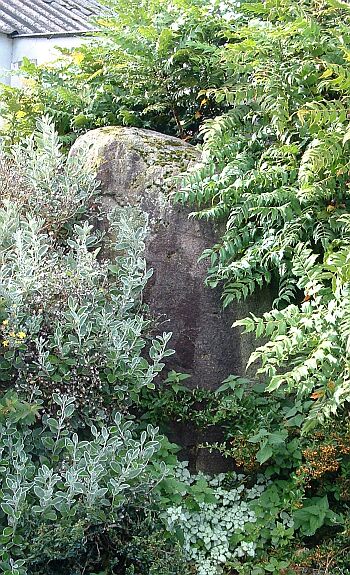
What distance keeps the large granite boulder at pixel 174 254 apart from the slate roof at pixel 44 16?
24.0 ft

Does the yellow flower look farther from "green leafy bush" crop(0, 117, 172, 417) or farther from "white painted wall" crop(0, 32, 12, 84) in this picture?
"white painted wall" crop(0, 32, 12, 84)

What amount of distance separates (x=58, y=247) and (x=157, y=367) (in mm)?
1180

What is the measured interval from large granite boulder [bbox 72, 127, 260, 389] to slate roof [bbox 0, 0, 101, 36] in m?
7.31

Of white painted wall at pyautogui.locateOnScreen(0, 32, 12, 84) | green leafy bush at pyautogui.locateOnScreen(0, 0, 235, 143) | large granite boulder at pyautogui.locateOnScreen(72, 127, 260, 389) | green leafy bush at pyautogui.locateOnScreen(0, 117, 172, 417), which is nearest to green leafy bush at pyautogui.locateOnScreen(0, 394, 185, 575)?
green leafy bush at pyautogui.locateOnScreen(0, 117, 172, 417)

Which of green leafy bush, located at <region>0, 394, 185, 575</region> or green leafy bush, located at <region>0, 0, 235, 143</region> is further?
green leafy bush, located at <region>0, 0, 235, 143</region>

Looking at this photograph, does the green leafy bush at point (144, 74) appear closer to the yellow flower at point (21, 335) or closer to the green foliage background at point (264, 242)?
the green foliage background at point (264, 242)

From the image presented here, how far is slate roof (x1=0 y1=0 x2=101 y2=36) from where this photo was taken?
40.0ft

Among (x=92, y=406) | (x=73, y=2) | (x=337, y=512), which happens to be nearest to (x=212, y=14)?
(x=92, y=406)

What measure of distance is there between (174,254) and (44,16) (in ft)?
30.9

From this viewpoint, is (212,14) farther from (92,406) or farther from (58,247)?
(92,406)

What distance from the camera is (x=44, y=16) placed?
41.9 ft

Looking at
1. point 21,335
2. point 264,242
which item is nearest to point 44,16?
point 264,242

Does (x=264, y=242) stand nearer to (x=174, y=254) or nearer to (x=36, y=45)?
(x=174, y=254)

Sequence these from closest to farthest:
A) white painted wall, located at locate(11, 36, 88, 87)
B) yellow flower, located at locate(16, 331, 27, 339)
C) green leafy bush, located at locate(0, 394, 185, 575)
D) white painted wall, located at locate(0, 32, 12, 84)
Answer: green leafy bush, located at locate(0, 394, 185, 575)
yellow flower, located at locate(16, 331, 27, 339)
white painted wall, located at locate(11, 36, 88, 87)
white painted wall, located at locate(0, 32, 12, 84)
